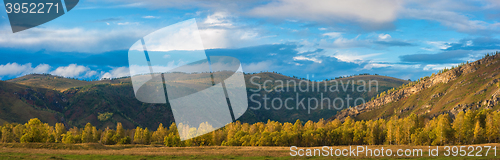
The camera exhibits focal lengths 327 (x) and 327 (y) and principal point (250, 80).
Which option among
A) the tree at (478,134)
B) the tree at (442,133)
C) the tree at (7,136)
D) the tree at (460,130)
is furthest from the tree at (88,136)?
the tree at (478,134)

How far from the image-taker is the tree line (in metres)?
95.3

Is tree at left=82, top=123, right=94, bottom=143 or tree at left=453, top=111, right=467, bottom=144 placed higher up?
tree at left=453, top=111, right=467, bottom=144

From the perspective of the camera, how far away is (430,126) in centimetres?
10438

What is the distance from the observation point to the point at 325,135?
373 feet

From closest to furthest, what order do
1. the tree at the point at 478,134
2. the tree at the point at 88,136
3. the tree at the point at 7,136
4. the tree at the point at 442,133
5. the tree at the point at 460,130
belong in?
the tree at the point at 478,134, the tree at the point at 442,133, the tree at the point at 460,130, the tree at the point at 7,136, the tree at the point at 88,136

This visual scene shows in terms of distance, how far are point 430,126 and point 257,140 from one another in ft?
182

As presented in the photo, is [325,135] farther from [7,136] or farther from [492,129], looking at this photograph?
[7,136]

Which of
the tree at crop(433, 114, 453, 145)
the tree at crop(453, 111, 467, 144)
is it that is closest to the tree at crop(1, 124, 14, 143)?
the tree at crop(433, 114, 453, 145)

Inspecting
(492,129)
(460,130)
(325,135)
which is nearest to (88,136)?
(325,135)

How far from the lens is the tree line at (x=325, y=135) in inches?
3752

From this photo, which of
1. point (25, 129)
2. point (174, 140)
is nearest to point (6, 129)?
point (25, 129)

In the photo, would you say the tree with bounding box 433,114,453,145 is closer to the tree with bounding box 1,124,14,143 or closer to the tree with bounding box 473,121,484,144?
the tree with bounding box 473,121,484,144

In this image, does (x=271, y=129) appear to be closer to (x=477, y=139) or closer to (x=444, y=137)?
(x=444, y=137)

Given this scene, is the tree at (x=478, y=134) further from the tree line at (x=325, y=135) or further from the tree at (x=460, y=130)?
the tree at (x=460, y=130)
